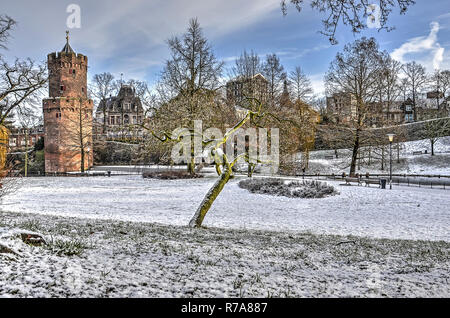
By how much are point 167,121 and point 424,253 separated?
43.9 ft

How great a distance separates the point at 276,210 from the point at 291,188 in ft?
18.3

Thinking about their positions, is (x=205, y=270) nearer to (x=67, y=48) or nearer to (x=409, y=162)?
(x=409, y=162)

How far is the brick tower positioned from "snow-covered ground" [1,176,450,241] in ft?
77.3

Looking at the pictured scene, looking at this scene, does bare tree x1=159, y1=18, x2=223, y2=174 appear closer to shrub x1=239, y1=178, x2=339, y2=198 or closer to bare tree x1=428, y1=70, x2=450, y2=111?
shrub x1=239, y1=178, x2=339, y2=198

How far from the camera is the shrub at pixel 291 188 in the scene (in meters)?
19.7

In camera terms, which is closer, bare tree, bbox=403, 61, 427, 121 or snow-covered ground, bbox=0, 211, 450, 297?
snow-covered ground, bbox=0, 211, 450, 297

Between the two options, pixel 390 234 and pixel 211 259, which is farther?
pixel 390 234

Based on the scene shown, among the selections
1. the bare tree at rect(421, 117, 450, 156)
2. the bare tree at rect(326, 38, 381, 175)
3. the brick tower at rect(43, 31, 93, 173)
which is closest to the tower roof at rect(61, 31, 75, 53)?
the brick tower at rect(43, 31, 93, 173)

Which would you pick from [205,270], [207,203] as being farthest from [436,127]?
[205,270]

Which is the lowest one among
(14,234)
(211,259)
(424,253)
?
(424,253)

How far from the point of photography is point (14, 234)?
5.09 m

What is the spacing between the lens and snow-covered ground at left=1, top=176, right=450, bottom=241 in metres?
12.1

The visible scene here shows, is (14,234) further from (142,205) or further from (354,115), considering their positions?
(354,115)
